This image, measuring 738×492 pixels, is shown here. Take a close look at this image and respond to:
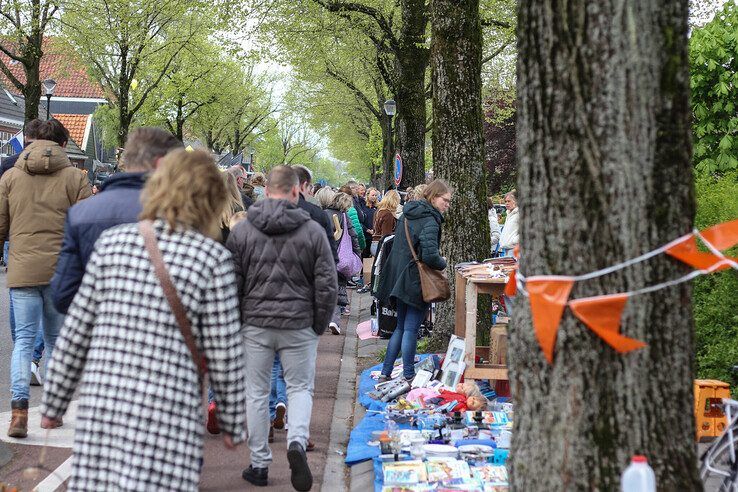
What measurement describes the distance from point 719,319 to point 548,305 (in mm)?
4737

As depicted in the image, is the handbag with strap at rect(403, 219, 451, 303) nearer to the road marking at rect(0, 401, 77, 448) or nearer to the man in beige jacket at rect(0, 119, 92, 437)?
the man in beige jacket at rect(0, 119, 92, 437)

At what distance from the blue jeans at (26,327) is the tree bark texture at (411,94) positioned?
45.7ft

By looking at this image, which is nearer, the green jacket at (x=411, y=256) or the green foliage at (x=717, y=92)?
the green jacket at (x=411, y=256)

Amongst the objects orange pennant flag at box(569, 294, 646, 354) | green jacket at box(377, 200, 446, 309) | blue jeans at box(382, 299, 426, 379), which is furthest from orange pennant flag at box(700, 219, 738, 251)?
blue jeans at box(382, 299, 426, 379)

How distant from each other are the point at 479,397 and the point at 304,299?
258 cm

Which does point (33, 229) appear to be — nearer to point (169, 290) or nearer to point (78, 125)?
point (169, 290)

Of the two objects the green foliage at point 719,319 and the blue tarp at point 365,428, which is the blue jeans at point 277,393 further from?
→ the green foliage at point 719,319

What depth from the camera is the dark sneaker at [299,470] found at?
609cm

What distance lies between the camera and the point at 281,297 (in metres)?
6.09

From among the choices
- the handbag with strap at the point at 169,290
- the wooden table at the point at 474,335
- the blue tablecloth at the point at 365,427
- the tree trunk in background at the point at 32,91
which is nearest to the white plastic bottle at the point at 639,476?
the handbag with strap at the point at 169,290

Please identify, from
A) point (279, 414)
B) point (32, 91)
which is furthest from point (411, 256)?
point (32, 91)

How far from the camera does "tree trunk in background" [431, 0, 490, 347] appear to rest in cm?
1002

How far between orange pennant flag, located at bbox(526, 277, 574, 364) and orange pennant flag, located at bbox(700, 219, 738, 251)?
1011mm

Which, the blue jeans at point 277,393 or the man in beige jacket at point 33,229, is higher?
the man in beige jacket at point 33,229
